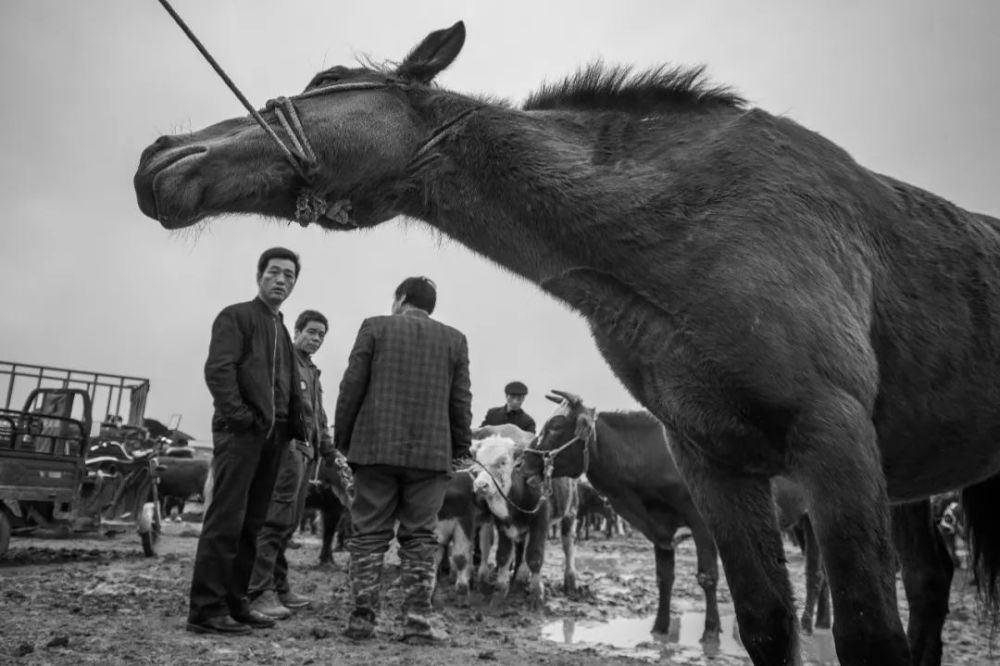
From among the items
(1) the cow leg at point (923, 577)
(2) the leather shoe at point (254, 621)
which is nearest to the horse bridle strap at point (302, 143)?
(1) the cow leg at point (923, 577)

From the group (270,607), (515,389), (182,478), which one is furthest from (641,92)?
(182,478)

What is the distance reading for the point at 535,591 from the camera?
8.75 m

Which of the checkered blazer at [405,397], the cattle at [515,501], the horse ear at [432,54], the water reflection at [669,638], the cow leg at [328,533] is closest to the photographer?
the horse ear at [432,54]

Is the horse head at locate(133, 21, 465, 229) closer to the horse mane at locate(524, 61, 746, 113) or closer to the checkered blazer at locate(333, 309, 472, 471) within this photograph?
the horse mane at locate(524, 61, 746, 113)

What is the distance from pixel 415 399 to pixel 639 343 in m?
3.43

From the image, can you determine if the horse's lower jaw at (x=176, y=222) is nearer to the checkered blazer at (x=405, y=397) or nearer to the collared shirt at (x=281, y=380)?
the checkered blazer at (x=405, y=397)

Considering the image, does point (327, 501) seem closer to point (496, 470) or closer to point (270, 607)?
point (496, 470)

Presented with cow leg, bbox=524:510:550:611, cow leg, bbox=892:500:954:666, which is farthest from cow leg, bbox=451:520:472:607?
cow leg, bbox=892:500:954:666

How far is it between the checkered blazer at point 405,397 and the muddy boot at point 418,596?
2.63 ft

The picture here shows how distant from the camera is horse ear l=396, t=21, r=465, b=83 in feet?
9.73

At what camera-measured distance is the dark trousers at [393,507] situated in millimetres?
5438

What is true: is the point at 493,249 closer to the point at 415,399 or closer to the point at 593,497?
the point at 415,399

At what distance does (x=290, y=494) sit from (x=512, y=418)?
21.8 ft

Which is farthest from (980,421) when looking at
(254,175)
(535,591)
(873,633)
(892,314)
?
(535,591)
